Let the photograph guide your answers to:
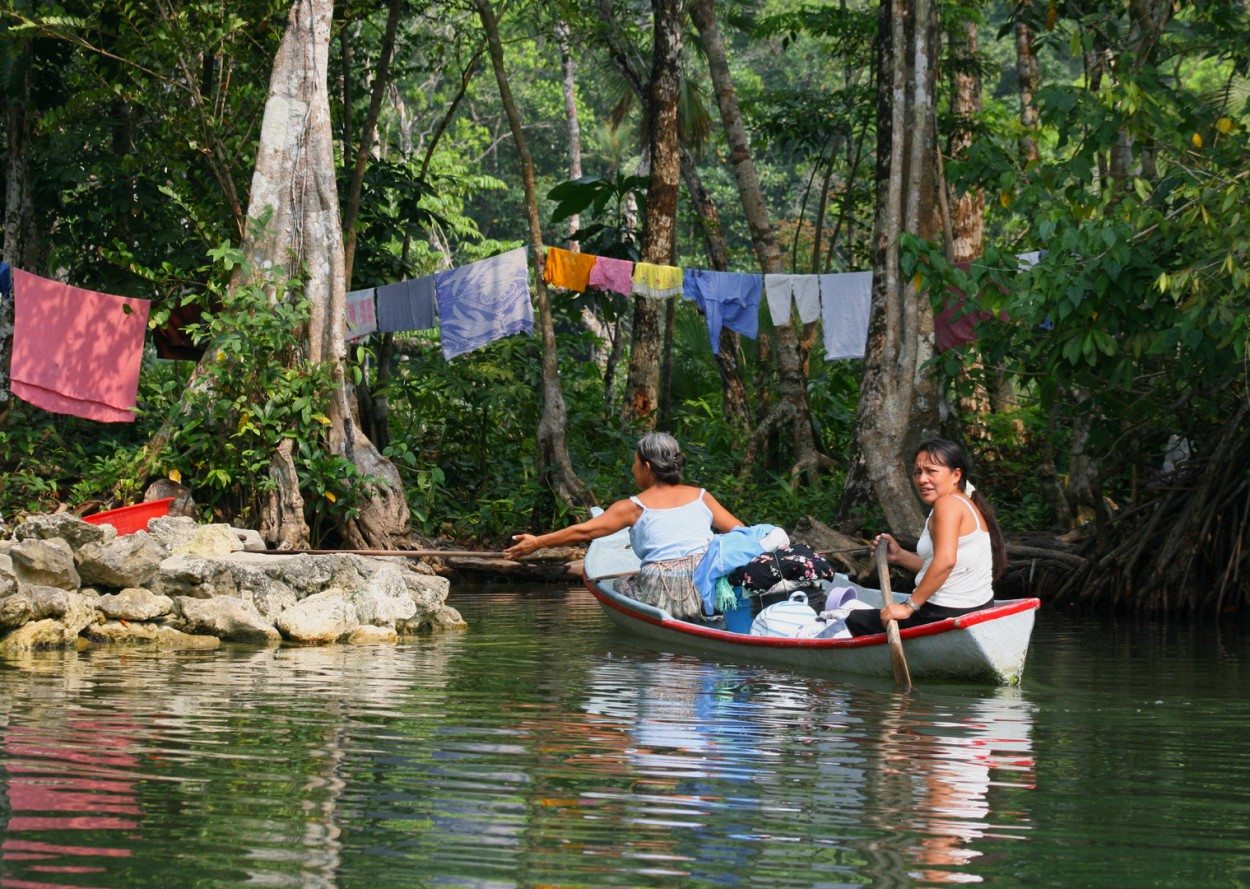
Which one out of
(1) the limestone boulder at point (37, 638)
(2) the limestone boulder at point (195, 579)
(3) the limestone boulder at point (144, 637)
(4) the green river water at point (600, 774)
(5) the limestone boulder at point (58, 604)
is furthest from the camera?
(2) the limestone boulder at point (195, 579)

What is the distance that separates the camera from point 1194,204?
26.5 ft

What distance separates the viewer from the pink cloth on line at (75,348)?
11273 millimetres

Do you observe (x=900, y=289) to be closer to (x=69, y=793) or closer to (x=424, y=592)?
(x=424, y=592)

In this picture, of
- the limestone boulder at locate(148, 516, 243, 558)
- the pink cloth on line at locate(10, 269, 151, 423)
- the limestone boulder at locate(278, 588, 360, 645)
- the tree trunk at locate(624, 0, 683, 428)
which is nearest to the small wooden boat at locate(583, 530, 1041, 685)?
the limestone boulder at locate(278, 588, 360, 645)

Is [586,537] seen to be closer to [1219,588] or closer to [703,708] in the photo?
[703,708]

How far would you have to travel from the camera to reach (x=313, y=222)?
11.4 m

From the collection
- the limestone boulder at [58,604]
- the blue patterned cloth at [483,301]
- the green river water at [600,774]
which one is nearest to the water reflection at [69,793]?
the green river water at [600,774]

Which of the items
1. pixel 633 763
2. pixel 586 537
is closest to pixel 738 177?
pixel 586 537

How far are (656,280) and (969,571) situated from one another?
7500 millimetres

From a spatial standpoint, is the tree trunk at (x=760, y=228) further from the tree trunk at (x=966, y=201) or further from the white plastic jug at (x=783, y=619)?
the white plastic jug at (x=783, y=619)

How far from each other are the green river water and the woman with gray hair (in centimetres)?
73

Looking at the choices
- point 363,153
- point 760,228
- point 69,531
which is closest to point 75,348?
point 363,153

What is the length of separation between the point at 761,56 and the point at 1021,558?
22913 mm

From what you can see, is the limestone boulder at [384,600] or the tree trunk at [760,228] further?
the tree trunk at [760,228]
